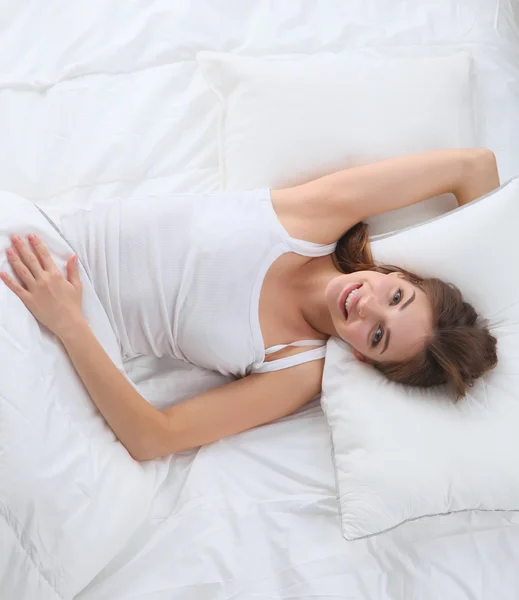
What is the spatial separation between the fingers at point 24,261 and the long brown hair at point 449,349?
2.16 feet

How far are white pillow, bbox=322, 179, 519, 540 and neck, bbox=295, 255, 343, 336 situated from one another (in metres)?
0.05

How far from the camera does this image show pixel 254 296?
4.24ft

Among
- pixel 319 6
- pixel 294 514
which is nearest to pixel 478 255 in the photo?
pixel 294 514

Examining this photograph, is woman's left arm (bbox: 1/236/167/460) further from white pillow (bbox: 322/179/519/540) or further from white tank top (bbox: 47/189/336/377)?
white pillow (bbox: 322/179/519/540)

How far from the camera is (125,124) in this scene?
1.45m

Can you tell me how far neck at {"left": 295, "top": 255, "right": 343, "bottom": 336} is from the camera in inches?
52.5

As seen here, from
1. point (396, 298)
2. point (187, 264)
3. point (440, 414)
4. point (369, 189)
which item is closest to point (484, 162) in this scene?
point (369, 189)

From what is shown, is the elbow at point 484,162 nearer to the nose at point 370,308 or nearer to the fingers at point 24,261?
the nose at point 370,308

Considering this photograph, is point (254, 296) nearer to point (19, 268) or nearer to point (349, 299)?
point (349, 299)

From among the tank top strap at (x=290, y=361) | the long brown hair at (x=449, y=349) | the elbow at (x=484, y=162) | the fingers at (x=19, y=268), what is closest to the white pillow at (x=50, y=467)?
the fingers at (x=19, y=268)

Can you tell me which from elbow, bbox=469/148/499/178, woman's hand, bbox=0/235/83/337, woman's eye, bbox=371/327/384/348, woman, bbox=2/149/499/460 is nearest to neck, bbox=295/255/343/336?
woman, bbox=2/149/499/460

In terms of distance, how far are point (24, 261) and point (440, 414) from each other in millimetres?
802

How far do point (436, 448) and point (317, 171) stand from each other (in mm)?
620

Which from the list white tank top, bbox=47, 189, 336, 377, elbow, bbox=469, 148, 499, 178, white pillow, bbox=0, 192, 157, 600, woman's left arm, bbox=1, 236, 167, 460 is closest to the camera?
white pillow, bbox=0, 192, 157, 600
